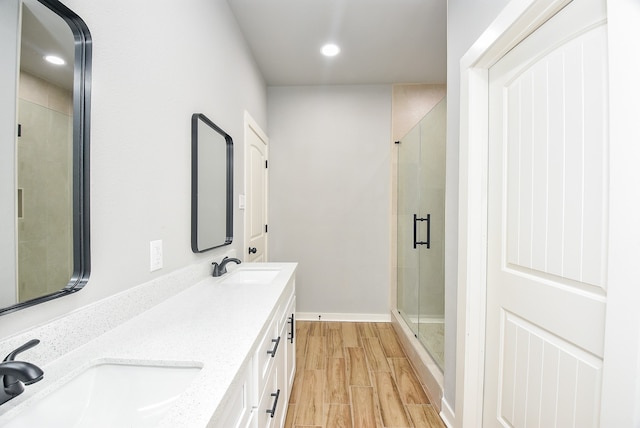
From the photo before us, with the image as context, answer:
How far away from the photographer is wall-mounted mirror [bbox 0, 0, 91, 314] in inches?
25.0

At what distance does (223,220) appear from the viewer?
190cm

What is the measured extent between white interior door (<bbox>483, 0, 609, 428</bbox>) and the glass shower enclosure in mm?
783

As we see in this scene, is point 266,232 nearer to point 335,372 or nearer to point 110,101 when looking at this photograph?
point 335,372

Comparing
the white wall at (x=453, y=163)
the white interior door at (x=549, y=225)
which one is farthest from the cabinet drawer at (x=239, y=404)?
the white wall at (x=453, y=163)

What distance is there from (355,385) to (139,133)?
2081 millimetres

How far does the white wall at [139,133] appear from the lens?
2.90 ft

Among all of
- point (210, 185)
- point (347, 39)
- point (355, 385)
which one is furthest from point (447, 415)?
point (347, 39)

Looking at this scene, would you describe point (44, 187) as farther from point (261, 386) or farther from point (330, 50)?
point (330, 50)

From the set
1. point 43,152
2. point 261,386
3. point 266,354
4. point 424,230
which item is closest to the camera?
point 43,152

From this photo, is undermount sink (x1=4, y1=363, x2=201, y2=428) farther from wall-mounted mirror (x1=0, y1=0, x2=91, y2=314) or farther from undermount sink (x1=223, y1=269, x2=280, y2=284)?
undermount sink (x1=223, y1=269, x2=280, y2=284)

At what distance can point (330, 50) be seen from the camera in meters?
2.58

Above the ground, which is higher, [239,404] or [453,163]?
[453,163]

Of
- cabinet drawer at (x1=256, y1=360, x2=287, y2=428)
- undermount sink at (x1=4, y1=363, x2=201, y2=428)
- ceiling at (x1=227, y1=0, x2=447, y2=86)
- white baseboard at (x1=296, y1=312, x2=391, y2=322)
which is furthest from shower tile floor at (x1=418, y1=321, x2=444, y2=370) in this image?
ceiling at (x1=227, y1=0, x2=447, y2=86)

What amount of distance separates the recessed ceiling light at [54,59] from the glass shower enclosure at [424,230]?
85.1 inches
